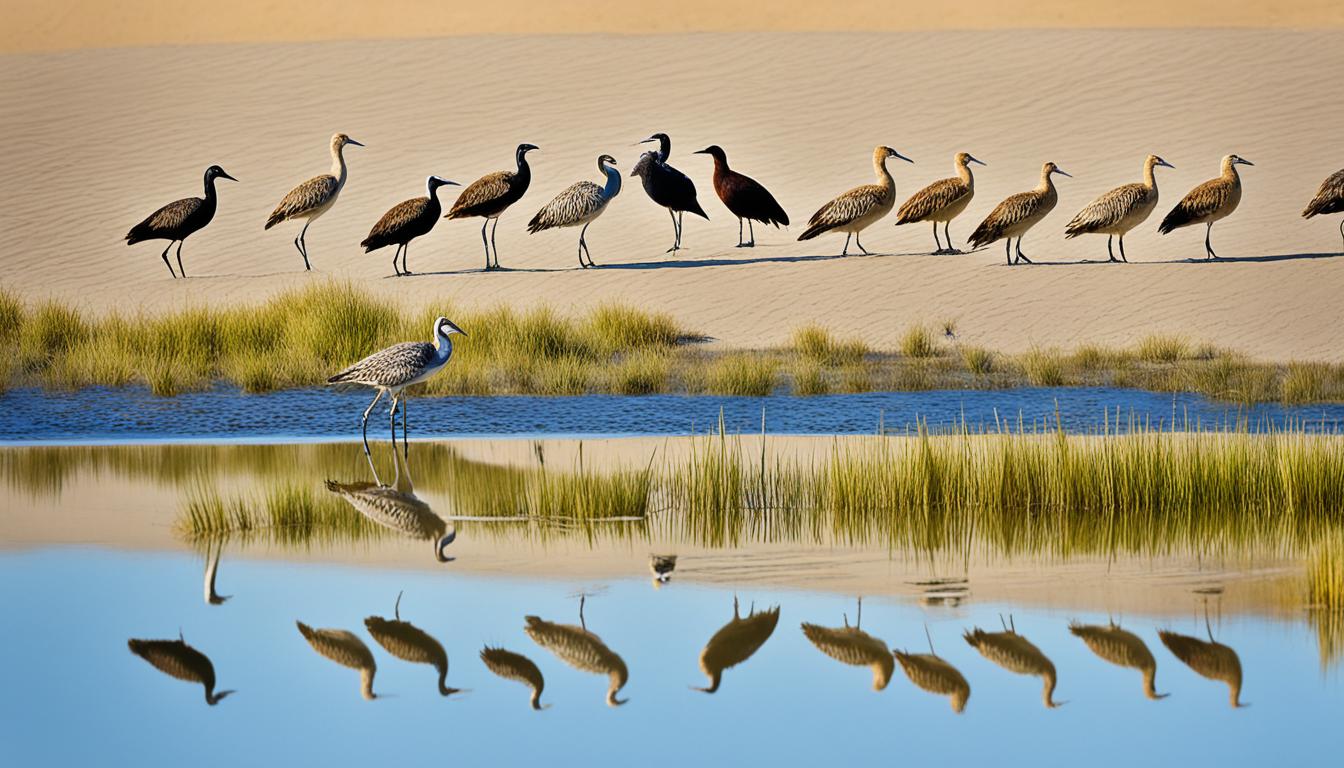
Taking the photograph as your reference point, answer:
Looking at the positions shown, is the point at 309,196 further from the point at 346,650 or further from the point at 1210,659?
the point at 1210,659

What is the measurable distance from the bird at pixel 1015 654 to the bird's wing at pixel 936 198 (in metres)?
15.1

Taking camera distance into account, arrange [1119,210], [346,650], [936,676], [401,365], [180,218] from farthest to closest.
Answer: [180,218]
[1119,210]
[401,365]
[346,650]
[936,676]

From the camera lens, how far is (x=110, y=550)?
8.66m

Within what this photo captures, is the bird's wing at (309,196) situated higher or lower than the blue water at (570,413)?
higher

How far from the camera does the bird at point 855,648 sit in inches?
243

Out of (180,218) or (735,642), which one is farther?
(180,218)

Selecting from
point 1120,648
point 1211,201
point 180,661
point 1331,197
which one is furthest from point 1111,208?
point 180,661

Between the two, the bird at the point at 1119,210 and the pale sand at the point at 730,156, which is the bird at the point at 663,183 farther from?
the bird at the point at 1119,210

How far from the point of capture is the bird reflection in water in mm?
8961

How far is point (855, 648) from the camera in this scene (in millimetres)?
6457

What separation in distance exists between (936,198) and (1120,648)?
1539cm

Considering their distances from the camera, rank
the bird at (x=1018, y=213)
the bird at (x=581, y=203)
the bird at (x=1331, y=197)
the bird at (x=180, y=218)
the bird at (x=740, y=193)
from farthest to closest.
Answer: the bird at (x=740, y=193)
the bird at (x=180, y=218)
the bird at (x=1331, y=197)
the bird at (x=581, y=203)
the bird at (x=1018, y=213)

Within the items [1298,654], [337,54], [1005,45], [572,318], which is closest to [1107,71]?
[1005,45]

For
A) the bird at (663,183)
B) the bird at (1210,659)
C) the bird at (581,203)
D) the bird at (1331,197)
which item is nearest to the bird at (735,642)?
the bird at (1210,659)
